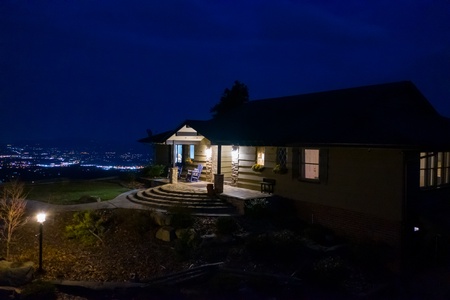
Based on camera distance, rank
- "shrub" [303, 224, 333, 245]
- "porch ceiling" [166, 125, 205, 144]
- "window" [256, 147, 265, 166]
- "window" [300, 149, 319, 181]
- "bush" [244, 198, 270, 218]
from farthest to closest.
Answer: "porch ceiling" [166, 125, 205, 144], "window" [256, 147, 265, 166], "window" [300, 149, 319, 181], "bush" [244, 198, 270, 218], "shrub" [303, 224, 333, 245]

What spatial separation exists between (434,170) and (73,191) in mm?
17140

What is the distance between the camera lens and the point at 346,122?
554 inches

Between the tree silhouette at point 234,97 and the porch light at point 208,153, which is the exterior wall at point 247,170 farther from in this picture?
the tree silhouette at point 234,97

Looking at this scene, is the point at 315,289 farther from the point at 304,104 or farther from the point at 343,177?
the point at 304,104

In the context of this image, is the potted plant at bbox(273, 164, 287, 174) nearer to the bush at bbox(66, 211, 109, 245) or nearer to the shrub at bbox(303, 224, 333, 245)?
the shrub at bbox(303, 224, 333, 245)

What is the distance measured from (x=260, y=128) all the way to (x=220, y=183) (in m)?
3.31

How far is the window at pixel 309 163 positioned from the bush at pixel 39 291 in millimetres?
9795

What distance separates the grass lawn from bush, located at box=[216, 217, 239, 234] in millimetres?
7193

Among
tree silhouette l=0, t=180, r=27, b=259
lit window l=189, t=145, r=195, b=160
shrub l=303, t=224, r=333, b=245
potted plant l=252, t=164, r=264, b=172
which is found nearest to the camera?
tree silhouette l=0, t=180, r=27, b=259

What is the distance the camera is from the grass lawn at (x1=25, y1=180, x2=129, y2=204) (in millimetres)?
17375

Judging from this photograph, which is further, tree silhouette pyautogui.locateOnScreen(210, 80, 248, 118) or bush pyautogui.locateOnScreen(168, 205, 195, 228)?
tree silhouette pyautogui.locateOnScreen(210, 80, 248, 118)

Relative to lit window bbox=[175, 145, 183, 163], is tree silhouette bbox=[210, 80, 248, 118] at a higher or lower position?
higher

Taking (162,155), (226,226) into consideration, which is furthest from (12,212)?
(162,155)

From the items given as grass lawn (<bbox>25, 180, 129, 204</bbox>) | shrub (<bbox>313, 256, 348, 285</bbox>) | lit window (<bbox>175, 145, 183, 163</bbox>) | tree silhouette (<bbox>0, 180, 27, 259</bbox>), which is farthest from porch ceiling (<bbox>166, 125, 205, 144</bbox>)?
shrub (<bbox>313, 256, 348, 285</bbox>)
